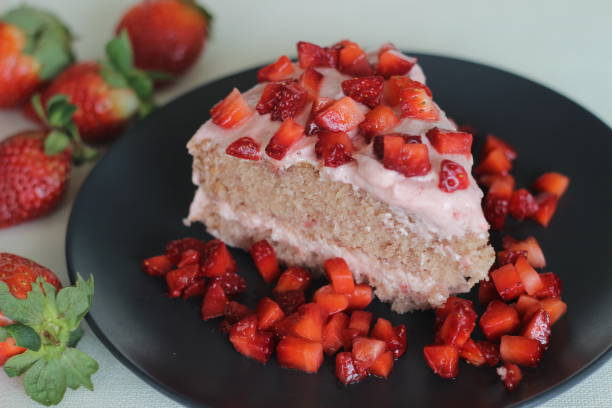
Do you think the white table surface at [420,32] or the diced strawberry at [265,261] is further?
the white table surface at [420,32]

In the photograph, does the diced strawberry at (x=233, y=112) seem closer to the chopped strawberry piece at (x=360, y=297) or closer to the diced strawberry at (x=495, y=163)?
the chopped strawberry piece at (x=360, y=297)

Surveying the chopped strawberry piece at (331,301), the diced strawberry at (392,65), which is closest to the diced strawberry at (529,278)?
the chopped strawberry piece at (331,301)

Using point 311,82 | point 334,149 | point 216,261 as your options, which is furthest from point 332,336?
point 311,82

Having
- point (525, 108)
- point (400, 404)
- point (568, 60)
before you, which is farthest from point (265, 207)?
point (568, 60)

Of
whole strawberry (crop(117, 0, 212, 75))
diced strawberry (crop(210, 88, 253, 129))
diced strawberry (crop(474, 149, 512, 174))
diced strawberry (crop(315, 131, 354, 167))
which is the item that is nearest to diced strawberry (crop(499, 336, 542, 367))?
diced strawberry (crop(315, 131, 354, 167))

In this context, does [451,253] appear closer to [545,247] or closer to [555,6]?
[545,247]

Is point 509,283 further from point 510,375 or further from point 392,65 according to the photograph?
point 392,65

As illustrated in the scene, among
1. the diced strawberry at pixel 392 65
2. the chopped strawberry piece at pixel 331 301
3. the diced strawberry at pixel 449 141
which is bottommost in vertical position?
the chopped strawberry piece at pixel 331 301
